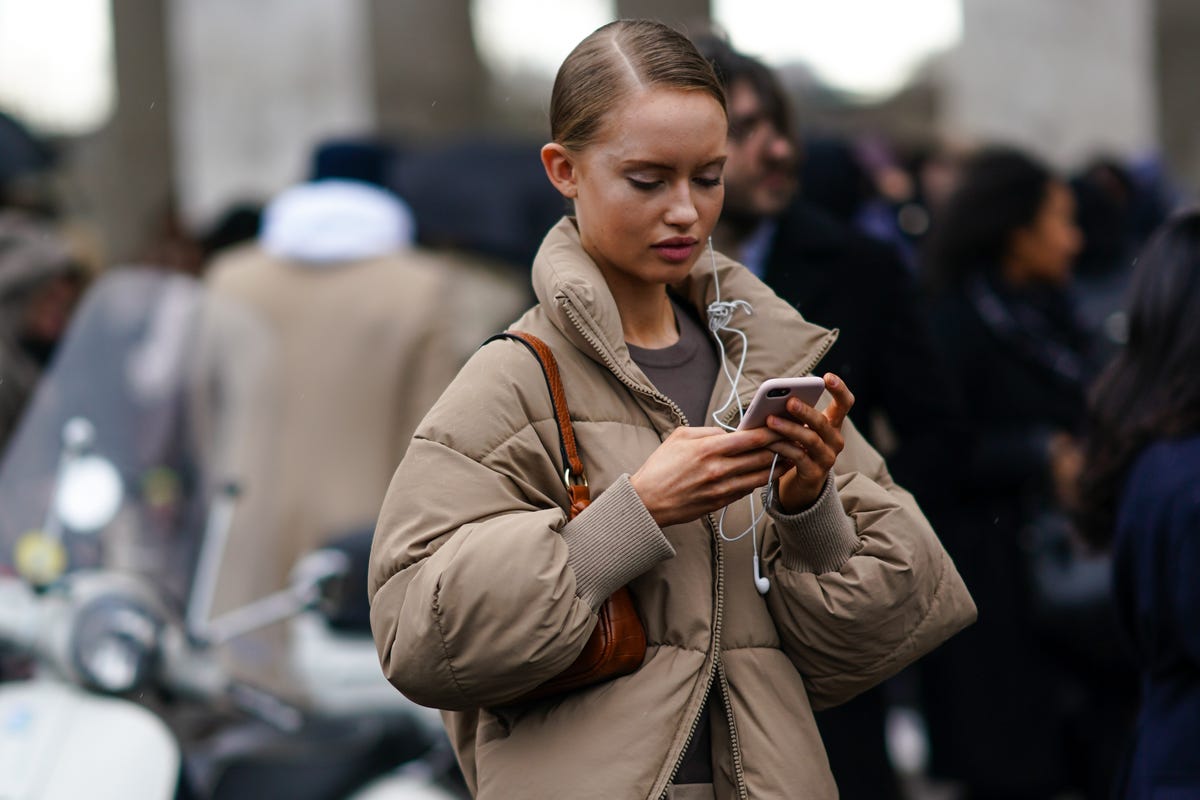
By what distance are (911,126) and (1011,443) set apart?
39.3 ft

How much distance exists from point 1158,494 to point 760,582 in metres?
1.16

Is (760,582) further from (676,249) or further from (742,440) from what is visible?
(676,249)

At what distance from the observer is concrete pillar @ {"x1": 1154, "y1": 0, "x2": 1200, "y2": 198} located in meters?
18.0

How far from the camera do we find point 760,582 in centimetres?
214

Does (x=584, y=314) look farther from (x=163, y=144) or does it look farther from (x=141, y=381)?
(x=163, y=144)

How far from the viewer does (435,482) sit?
6.63 ft

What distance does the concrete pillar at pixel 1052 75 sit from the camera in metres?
9.52

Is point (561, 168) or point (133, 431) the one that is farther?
point (133, 431)

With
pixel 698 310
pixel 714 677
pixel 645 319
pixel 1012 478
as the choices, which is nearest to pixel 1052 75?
pixel 1012 478

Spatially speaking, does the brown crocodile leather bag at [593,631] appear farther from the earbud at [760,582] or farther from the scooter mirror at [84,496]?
the scooter mirror at [84,496]

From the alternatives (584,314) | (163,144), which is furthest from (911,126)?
(584,314)

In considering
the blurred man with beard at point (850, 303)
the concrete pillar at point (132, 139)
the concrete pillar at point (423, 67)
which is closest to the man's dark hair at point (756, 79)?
Answer: the blurred man with beard at point (850, 303)

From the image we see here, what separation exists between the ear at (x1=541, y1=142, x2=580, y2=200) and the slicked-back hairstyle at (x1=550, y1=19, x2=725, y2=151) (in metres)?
0.01

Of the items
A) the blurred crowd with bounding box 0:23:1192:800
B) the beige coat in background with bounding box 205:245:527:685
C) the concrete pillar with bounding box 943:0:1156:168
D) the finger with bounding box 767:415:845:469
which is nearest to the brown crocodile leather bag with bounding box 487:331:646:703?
the finger with bounding box 767:415:845:469
